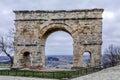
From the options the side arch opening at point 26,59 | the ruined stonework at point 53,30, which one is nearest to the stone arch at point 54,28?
the ruined stonework at point 53,30

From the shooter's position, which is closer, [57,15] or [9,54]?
[57,15]

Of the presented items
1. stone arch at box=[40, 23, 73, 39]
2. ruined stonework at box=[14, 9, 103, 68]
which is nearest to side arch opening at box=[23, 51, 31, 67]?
ruined stonework at box=[14, 9, 103, 68]

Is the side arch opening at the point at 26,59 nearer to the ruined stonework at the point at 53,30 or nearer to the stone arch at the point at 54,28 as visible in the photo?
the ruined stonework at the point at 53,30

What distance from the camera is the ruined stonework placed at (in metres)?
38.6

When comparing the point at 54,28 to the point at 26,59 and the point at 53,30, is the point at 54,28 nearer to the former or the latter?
the point at 53,30

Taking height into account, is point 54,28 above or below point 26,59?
above

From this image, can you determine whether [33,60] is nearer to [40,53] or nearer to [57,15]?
[40,53]

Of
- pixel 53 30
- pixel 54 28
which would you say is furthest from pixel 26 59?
pixel 54 28

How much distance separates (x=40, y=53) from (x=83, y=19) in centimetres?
589

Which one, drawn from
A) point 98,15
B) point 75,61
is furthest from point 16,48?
point 98,15

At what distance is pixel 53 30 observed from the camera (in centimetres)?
4084

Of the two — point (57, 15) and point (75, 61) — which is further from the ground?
point (57, 15)

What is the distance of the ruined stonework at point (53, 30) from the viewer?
3859cm

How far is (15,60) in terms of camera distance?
40812mm
